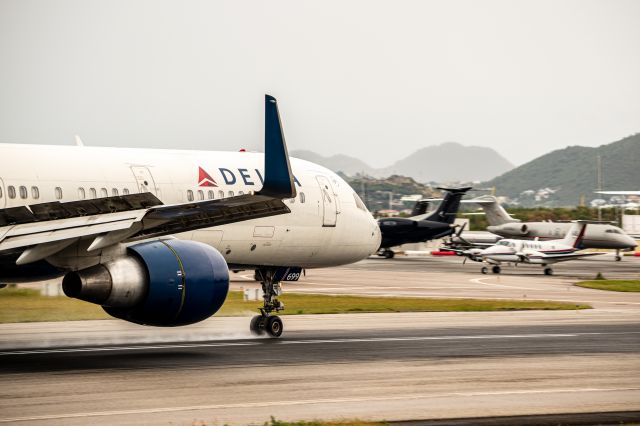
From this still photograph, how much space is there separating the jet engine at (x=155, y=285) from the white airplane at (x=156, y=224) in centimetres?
2

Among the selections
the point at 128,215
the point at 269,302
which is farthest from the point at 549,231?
the point at 128,215

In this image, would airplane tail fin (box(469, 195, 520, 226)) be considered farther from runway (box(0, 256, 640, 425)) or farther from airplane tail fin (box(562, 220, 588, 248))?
runway (box(0, 256, 640, 425))

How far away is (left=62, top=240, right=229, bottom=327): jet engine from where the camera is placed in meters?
16.4

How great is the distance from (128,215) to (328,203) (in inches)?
366

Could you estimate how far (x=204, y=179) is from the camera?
2214cm

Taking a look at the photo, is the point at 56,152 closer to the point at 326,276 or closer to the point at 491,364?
the point at 491,364

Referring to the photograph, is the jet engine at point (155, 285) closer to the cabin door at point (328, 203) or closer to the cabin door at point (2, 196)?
the cabin door at point (2, 196)

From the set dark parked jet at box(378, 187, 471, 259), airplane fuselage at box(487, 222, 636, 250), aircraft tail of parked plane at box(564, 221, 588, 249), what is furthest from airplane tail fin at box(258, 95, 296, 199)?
airplane fuselage at box(487, 222, 636, 250)

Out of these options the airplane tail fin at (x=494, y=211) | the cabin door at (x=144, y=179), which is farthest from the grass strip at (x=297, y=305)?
the airplane tail fin at (x=494, y=211)

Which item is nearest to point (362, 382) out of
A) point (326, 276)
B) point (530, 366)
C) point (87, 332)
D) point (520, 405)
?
point (520, 405)

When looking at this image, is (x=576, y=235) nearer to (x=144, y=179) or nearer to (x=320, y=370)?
(x=144, y=179)

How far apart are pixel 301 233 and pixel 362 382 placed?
749 cm

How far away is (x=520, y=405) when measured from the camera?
14.9 m

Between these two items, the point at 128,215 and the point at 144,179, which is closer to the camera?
the point at 128,215
